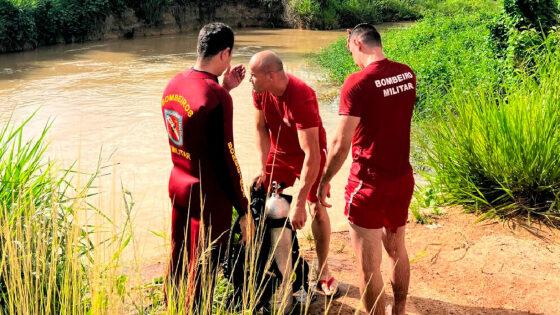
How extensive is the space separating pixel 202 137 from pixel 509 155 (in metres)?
3.25

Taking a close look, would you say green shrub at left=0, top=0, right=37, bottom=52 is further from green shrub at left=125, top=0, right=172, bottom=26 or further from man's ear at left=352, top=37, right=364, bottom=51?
man's ear at left=352, top=37, right=364, bottom=51

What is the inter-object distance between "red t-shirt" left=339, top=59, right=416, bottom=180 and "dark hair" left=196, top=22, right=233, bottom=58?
2.36 ft

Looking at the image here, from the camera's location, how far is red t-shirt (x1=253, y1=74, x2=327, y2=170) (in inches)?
147

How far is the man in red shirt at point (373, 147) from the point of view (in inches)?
130

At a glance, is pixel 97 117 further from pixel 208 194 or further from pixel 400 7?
pixel 400 7

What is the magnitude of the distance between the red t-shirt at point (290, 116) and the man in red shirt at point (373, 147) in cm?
39

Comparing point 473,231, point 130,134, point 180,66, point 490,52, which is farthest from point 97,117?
point 473,231

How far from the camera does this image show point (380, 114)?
333 cm

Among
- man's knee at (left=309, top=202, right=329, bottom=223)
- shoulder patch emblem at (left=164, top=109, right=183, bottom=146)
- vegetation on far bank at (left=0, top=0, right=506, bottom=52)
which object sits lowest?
man's knee at (left=309, top=202, right=329, bottom=223)

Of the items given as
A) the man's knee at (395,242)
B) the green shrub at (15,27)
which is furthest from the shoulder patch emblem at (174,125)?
the green shrub at (15,27)

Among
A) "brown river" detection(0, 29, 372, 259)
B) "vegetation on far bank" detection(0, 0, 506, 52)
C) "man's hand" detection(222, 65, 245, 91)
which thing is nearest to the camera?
"man's hand" detection(222, 65, 245, 91)

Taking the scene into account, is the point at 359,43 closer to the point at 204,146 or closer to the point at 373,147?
the point at 373,147

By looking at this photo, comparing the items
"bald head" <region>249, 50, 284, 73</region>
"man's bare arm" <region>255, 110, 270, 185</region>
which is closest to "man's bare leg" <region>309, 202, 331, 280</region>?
"man's bare arm" <region>255, 110, 270, 185</region>

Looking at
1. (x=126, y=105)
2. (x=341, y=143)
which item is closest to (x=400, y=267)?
(x=341, y=143)
